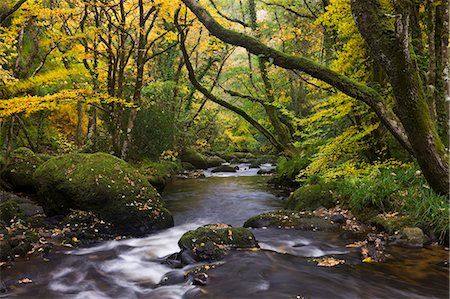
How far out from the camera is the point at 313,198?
29.7 ft

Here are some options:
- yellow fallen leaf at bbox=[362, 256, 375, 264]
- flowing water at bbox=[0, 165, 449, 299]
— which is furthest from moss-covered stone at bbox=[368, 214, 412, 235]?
yellow fallen leaf at bbox=[362, 256, 375, 264]

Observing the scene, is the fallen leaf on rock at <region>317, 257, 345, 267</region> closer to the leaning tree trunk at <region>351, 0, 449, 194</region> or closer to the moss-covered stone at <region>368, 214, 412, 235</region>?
the moss-covered stone at <region>368, 214, 412, 235</region>

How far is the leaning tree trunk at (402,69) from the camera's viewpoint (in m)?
4.91

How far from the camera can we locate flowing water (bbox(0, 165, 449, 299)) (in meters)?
4.14

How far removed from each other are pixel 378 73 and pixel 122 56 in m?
7.42

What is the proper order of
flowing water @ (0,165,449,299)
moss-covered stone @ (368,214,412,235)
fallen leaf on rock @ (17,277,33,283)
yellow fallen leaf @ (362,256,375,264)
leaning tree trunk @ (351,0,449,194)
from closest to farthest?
flowing water @ (0,165,449,299), fallen leaf on rock @ (17,277,33,283), leaning tree trunk @ (351,0,449,194), yellow fallen leaf @ (362,256,375,264), moss-covered stone @ (368,214,412,235)

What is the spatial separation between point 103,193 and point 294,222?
398 centimetres

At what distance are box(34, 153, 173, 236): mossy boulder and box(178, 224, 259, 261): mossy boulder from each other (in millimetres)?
1859

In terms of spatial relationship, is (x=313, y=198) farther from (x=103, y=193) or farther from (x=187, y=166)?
→ (x=187, y=166)

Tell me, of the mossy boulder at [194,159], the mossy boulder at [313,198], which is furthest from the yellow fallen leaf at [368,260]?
the mossy boulder at [194,159]

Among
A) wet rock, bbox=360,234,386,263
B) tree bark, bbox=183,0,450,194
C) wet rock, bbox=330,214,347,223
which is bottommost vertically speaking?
wet rock, bbox=360,234,386,263

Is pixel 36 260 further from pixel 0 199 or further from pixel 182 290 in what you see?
pixel 0 199

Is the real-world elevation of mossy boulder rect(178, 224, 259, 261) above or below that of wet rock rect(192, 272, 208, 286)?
above

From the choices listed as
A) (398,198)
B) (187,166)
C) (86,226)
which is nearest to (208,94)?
(86,226)
